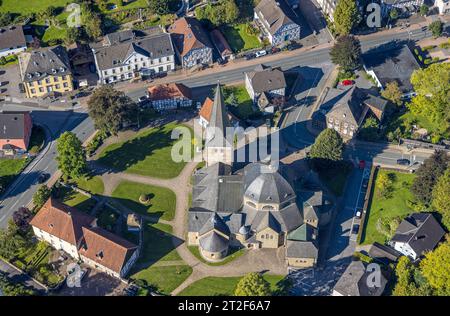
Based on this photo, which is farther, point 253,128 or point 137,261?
point 253,128

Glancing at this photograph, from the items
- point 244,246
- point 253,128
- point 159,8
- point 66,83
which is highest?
point 159,8

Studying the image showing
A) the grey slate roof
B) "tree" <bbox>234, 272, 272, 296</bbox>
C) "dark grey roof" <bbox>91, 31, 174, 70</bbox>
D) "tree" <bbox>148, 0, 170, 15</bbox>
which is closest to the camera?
"tree" <bbox>234, 272, 272, 296</bbox>

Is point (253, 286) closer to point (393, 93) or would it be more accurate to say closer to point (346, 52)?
point (393, 93)

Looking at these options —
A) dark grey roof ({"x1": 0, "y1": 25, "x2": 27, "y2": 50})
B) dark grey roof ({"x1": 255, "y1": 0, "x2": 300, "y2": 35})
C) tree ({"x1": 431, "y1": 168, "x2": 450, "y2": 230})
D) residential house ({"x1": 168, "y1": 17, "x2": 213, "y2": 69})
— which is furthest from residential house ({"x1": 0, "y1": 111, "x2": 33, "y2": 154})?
tree ({"x1": 431, "y1": 168, "x2": 450, "y2": 230})

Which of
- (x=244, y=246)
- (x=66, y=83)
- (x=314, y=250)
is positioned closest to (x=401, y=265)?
(x=314, y=250)

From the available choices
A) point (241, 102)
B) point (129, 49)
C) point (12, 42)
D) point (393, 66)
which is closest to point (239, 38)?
point (241, 102)

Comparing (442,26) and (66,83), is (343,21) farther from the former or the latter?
(66,83)

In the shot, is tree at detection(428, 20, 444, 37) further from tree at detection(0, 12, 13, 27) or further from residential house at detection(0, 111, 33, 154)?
tree at detection(0, 12, 13, 27)
